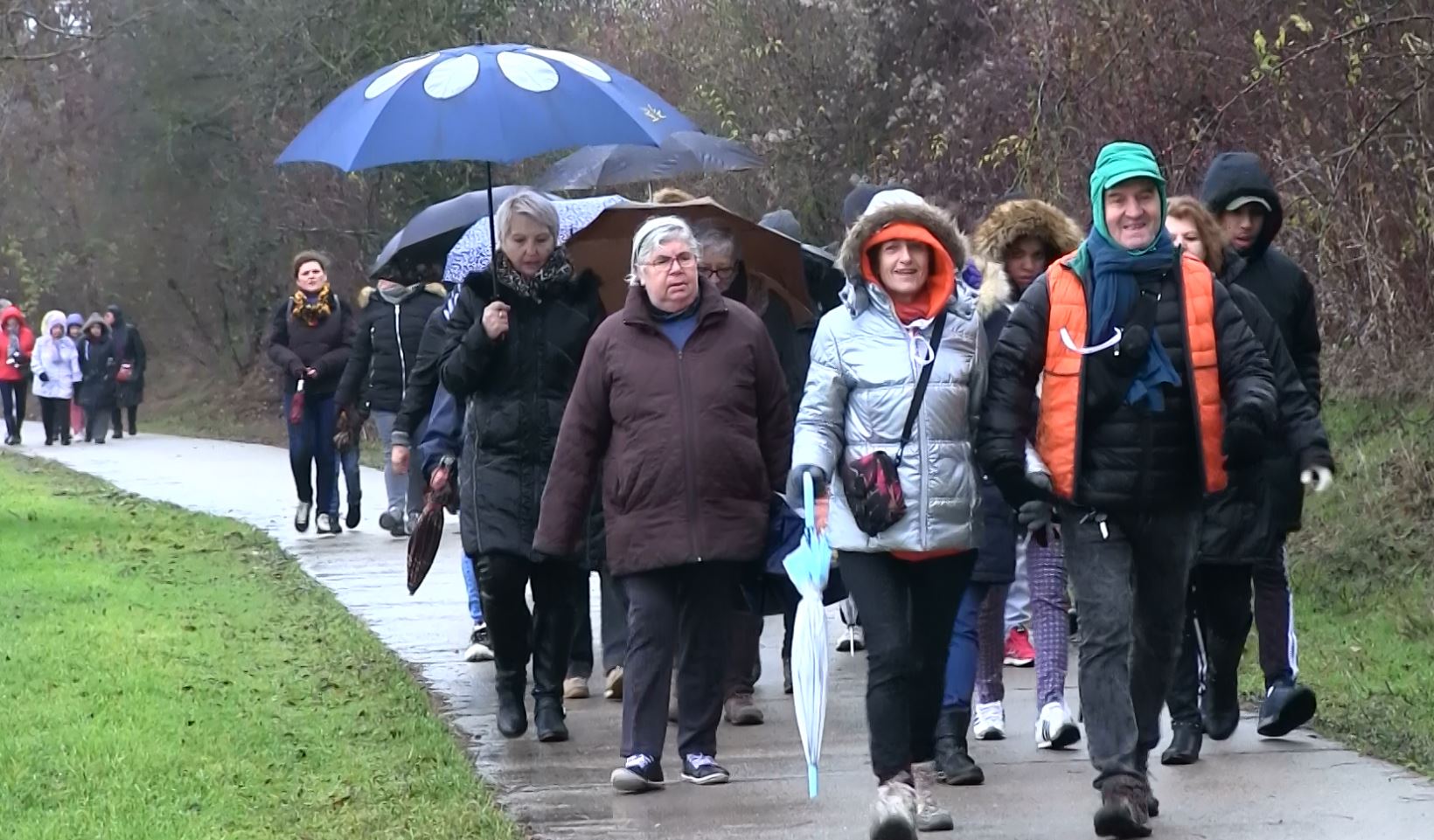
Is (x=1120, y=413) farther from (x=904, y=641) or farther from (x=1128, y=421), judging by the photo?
(x=904, y=641)

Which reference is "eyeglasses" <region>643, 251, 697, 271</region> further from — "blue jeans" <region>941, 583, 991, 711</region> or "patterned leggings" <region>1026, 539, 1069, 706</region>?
"patterned leggings" <region>1026, 539, 1069, 706</region>

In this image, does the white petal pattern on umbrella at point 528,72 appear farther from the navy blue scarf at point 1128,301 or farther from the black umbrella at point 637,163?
the black umbrella at point 637,163

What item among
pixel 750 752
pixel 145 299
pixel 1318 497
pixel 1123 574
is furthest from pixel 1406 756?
pixel 145 299

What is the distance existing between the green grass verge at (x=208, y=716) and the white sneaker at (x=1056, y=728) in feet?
6.26

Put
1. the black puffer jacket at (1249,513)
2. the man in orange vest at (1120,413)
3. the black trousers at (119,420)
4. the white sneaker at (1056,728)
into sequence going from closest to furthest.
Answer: the man in orange vest at (1120,413), the black puffer jacket at (1249,513), the white sneaker at (1056,728), the black trousers at (119,420)

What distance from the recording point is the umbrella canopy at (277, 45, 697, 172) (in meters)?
7.95

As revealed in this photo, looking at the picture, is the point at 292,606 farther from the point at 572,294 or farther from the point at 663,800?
the point at 663,800

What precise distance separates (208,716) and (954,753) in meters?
3.03

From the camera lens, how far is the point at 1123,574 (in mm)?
6324

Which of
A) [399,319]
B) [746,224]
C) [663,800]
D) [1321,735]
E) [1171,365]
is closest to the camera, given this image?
[1171,365]

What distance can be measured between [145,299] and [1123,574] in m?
40.7

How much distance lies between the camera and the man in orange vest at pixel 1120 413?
6.18 meters

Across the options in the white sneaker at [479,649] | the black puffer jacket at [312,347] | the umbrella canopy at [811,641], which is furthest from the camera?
the black puffer jacket at [312,347]

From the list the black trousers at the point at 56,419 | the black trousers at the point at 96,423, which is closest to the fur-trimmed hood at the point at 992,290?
the black trousers at the point at 56,419
